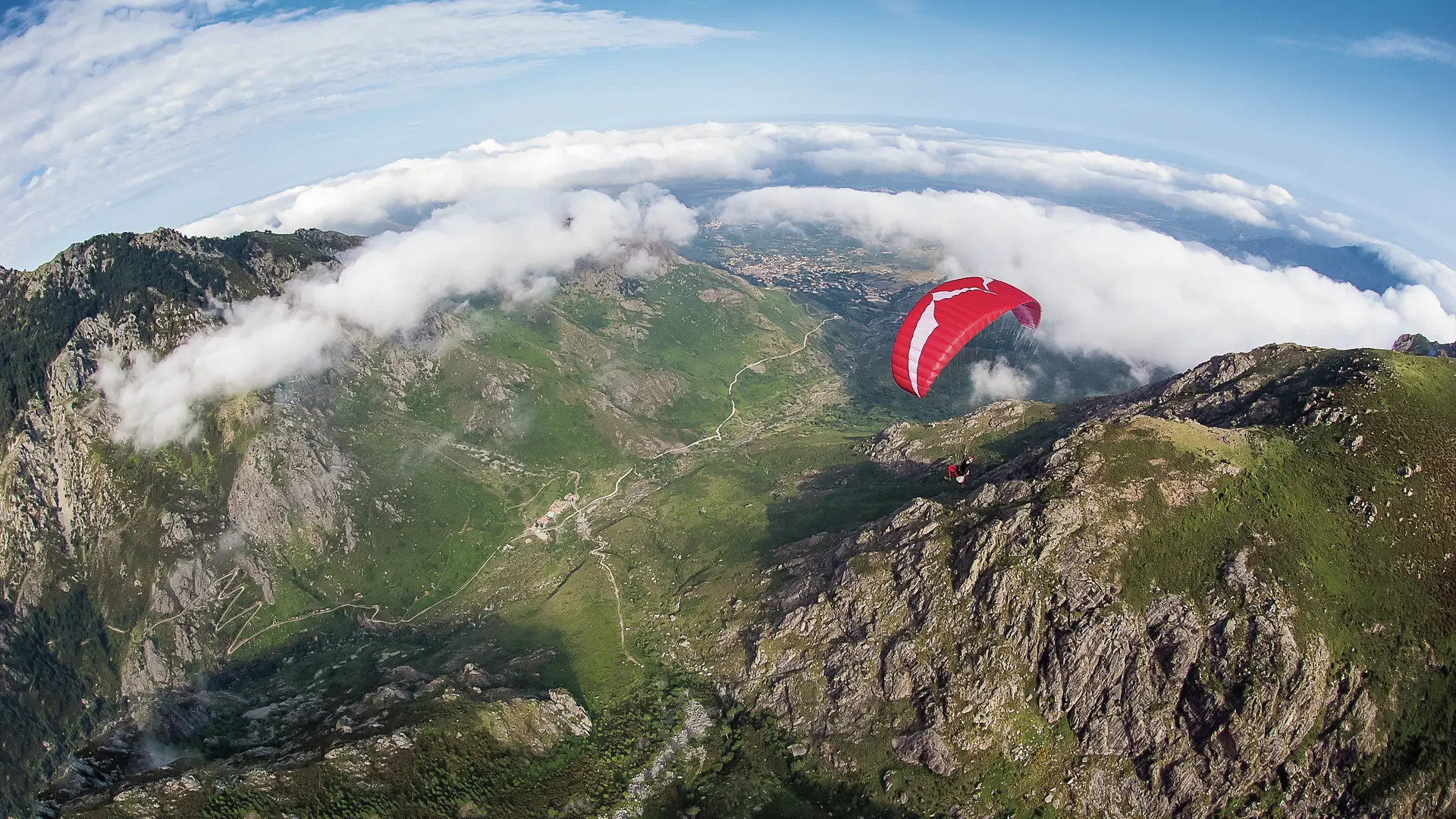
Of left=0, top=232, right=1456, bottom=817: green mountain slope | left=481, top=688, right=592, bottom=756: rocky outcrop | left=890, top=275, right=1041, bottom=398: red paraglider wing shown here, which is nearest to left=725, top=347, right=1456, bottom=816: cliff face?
left=0, top=232, right=1456, bottom=817: green mountain slope

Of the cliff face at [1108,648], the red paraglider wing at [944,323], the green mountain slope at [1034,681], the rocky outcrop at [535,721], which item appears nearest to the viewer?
the cliff face at [1108,648]

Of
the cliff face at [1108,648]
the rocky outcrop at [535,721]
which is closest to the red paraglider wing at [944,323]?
the cliff face at [1108,648]

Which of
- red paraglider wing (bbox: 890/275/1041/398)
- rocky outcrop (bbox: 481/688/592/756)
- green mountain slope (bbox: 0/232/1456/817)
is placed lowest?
rocky outcrop (bbox: 481/688/592/756)

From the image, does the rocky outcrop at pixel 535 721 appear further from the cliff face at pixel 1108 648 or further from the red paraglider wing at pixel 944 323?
the red paraglider wing at pixel 944 323

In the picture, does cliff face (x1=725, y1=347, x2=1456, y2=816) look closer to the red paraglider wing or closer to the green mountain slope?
the green mountain slope

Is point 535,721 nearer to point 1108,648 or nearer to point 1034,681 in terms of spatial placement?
point 1034,681

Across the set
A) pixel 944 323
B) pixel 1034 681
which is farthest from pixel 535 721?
pixel 944 323
